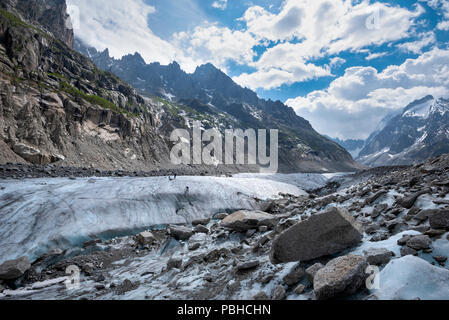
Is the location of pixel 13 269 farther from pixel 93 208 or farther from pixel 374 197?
pixel 374 197

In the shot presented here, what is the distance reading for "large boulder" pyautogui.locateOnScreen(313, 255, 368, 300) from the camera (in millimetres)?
3795

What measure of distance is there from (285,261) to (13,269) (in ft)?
32.8

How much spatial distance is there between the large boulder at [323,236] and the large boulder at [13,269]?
9882mm

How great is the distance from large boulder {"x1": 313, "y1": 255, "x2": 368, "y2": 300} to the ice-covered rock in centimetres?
31

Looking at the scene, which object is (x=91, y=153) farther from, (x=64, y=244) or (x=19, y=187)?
(x=64, y=244)

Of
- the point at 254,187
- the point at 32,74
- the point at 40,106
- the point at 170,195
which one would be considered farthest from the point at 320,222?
the point at 32,74

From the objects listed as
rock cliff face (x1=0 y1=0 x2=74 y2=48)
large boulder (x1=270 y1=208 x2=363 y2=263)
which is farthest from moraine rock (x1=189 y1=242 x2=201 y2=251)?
rock cliff face (x1=0 y1=0 x2=74 y2=48)

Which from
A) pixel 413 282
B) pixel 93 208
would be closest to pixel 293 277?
pixel 413 282

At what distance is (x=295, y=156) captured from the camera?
164 m

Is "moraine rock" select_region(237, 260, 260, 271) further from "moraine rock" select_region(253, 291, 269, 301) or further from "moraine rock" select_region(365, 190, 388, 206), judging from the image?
"moraine rock" select_region(365, 190, 388, 206)

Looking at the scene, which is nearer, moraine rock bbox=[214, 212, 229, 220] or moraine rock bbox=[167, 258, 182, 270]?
moraine rock bbox=[167, 258, 182, 270]

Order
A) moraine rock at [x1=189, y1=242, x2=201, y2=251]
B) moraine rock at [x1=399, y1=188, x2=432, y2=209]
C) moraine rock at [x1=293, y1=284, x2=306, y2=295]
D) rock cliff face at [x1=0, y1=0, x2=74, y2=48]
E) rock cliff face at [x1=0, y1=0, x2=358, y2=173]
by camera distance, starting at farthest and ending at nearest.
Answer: rock cliff face at [x1=0, y1=0, x2=74, y2=48] → rock cliff face at [x1=0, y1=0, x2=358, y2=173] → moraine rock at [x1=189, y1=242, x2=201, y2=251] → moraine rock at [x1=399, y1=188, x2=432, y2=209] → moraine rock at [x1=293, y1=284, x2=306, y2=295]

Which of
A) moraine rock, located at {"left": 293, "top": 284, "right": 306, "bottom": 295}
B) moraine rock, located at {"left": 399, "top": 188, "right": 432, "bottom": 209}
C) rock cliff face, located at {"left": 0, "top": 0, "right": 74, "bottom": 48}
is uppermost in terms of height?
rock cliff face, located at {"left": 0, "top": 0, "right": 74, "bottom": 48}
